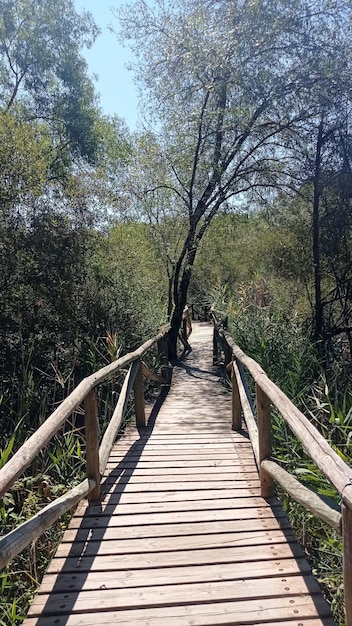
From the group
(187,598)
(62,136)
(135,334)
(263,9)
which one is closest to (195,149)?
(263,9)

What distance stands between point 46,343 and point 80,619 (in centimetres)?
602

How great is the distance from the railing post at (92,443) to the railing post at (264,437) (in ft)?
3.73

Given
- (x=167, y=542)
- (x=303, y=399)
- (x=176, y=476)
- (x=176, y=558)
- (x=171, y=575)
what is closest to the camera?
(x=171, y=575)

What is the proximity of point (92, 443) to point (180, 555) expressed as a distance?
0.95m

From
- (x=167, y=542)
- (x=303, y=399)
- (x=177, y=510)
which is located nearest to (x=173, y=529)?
(x=167, y=542)

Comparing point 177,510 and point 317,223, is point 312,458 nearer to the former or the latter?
point 177,510

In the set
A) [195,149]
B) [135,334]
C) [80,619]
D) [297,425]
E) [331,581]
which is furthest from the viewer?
[195,149]

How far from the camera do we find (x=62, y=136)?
15445 millimetres

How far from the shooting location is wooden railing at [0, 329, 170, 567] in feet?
6.63

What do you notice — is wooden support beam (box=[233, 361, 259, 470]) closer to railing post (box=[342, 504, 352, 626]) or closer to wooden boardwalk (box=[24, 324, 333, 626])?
wooden boardwalk (box=[24, 324, 333, 626])

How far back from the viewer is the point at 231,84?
8.37m

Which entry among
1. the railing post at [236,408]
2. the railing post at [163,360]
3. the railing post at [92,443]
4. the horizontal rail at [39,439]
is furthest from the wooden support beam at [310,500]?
the railing post at [163,360]

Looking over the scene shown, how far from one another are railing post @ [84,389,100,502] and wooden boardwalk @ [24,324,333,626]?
0.39ft

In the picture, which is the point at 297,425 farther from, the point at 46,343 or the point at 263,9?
the point at 263,9
